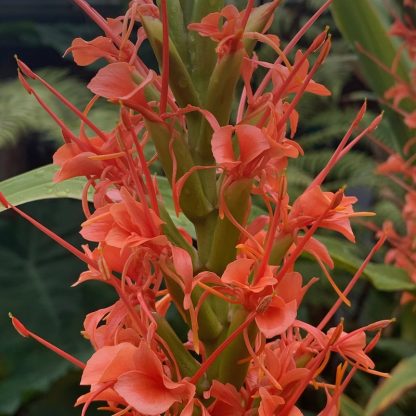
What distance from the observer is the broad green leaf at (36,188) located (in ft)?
1.75

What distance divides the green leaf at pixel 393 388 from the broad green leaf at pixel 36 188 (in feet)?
1.04

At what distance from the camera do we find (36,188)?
548 millimetres

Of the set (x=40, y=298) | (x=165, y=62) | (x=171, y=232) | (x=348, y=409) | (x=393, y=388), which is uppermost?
(x=165, y=62)

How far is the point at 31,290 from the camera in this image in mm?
1656

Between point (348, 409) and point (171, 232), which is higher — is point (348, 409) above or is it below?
below

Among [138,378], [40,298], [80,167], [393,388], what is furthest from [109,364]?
[40,298]

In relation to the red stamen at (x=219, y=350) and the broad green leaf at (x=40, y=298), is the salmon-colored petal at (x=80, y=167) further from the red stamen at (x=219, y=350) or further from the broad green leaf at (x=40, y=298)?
the broad green leaf at (x=40, y=298)

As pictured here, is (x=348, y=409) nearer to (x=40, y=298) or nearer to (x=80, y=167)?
(x=80, y=167)

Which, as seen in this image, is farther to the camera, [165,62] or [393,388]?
[393,388]

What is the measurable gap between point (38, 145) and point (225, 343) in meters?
1.84

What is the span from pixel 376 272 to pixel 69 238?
40.3 inches

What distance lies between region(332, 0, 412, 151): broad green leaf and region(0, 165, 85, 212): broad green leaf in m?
0.59

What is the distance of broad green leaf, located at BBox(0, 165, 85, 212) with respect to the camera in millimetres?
532

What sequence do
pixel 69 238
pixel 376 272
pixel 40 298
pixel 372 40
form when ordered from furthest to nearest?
pixel 69 238 → pixel 40 298 → pixel 372 40 → pixel 376 272
